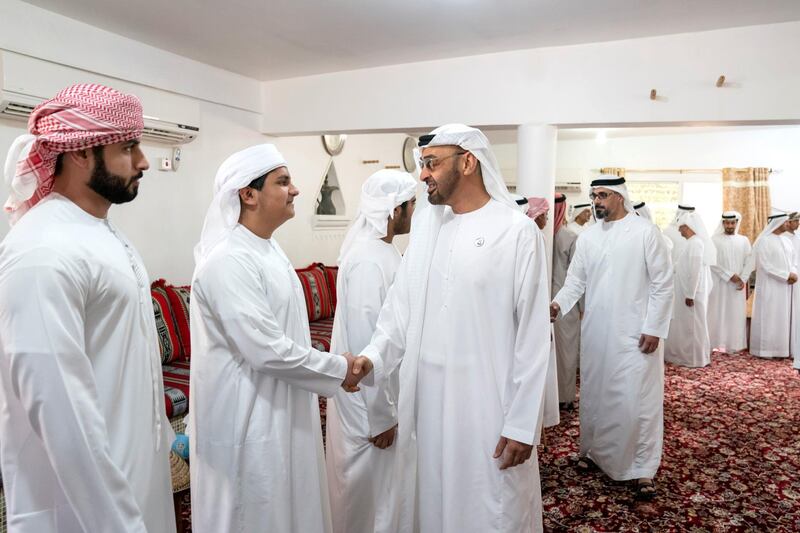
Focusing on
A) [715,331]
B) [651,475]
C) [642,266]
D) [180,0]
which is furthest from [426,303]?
[715,331]

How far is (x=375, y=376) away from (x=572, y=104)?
308cm

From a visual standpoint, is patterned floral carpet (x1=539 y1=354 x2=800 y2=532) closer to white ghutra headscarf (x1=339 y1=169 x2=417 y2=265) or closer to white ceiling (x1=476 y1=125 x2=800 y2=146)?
white ghutra headscarf (x1=339 y1=169 x2=417 y2=265)

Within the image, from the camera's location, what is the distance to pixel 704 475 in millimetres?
3393

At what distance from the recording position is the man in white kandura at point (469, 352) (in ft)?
5.82

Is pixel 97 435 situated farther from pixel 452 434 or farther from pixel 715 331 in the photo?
pixel 715 331

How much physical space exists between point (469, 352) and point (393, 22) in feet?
9.15

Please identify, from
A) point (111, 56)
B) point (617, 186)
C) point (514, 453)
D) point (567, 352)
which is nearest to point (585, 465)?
point (567, 352)

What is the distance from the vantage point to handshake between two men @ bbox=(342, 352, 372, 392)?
6.10ft

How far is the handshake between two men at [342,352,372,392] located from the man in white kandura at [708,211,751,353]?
664cm

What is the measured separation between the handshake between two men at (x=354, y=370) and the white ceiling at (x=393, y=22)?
249 centimetres

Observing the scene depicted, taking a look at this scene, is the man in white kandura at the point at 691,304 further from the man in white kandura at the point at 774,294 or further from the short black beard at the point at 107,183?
the short black beard at the point at 107,183

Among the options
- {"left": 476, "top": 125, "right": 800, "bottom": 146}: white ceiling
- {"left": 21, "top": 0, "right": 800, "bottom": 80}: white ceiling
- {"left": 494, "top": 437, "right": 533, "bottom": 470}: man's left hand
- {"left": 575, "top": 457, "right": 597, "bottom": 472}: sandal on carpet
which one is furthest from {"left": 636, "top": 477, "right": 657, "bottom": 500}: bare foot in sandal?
{"left": 476, "top": 125, "right": 800, "bottom": 146}: white ceiling

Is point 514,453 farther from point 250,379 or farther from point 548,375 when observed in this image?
point 548,375

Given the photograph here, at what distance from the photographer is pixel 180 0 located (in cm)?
341
